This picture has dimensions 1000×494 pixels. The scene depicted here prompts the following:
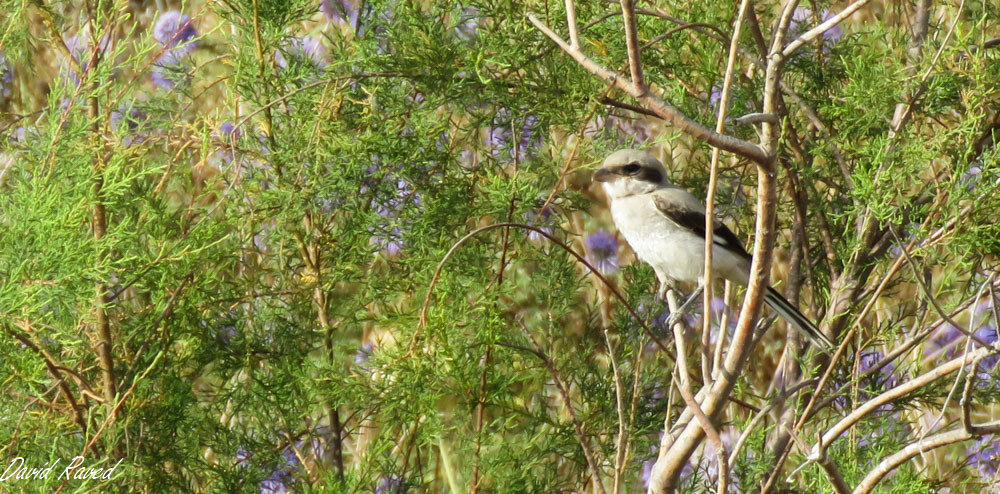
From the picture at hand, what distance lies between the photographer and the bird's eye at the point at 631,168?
10.3ft

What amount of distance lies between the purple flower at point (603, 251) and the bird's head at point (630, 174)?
447mm

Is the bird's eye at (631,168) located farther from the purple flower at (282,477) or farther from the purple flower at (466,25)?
the purple flower at (282,477)

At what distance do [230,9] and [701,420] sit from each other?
1.88 m

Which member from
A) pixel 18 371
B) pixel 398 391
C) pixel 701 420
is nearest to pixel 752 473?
pixel 398 391

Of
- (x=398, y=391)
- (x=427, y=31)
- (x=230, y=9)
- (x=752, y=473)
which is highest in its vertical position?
(x=230, y=9)

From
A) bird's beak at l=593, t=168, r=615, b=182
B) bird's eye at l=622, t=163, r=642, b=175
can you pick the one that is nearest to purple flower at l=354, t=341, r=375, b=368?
bird's beak at l=593, t=168, r=615, b=182

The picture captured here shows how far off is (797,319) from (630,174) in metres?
0.68

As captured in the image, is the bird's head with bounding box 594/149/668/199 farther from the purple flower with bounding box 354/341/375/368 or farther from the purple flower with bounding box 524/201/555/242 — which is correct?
the purple flower with bounding box 354/341/375/368

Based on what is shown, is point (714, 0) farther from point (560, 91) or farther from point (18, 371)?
point (18, 371)

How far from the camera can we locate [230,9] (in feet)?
9.72

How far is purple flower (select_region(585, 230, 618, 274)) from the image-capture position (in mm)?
3777

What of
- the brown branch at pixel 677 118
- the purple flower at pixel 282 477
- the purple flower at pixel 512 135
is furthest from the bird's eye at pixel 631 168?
the brown branch at pixel 677 118

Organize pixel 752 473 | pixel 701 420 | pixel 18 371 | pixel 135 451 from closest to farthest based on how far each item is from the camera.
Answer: pixel 701 420 < pixel 18 371 < pixel 135 451 < pixel 752 473

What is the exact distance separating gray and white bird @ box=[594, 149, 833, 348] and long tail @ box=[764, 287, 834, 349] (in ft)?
0.83
